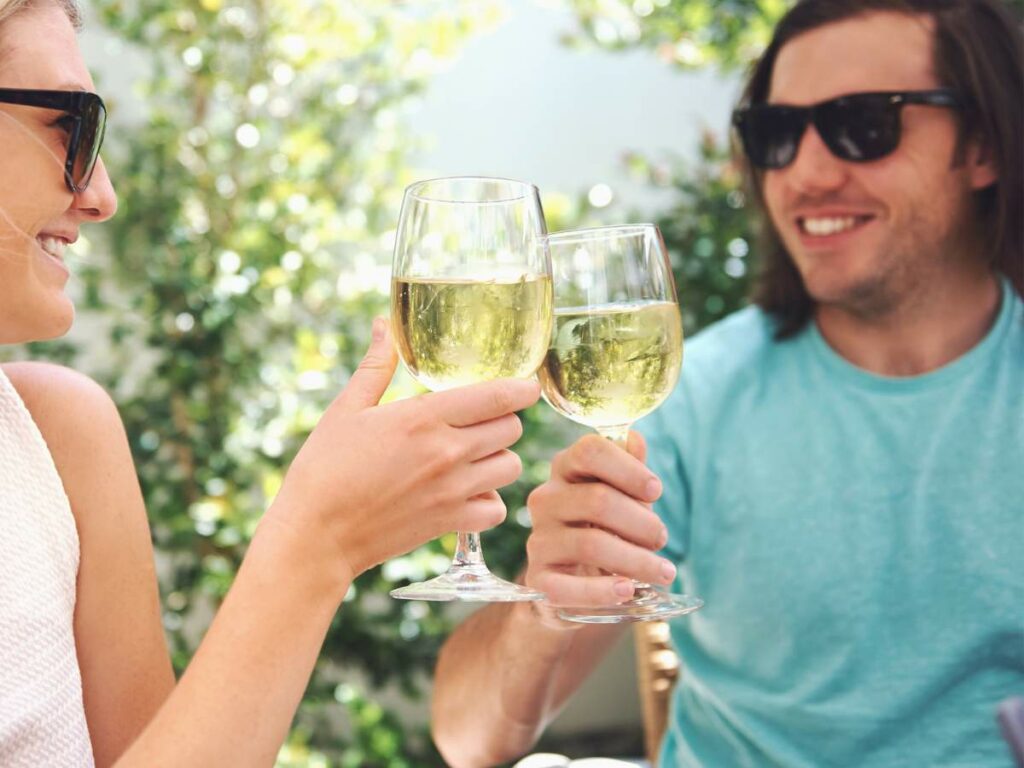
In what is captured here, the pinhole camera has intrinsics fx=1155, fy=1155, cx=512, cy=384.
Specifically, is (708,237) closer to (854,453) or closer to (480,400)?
(854,453)

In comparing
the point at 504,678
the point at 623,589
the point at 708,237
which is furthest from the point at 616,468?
the point at 708,237

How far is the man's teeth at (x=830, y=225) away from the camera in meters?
2.38

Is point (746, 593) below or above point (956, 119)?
below

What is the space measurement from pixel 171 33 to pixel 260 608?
127 inches

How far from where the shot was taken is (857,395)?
2.37 metres

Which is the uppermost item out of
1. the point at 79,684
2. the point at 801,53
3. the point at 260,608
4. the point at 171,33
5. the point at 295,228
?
the point at 171,33

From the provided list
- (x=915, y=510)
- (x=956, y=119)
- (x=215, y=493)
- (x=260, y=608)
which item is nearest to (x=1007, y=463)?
(x=915, y=510)

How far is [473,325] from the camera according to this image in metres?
1.29

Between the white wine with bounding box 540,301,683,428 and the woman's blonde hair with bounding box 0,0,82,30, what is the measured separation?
2.57 feet

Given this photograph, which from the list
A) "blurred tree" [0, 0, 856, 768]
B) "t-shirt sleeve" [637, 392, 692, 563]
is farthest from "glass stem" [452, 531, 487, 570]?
"blurred tree" [0, 0, 856, 768]

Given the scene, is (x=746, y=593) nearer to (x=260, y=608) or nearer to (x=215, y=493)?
(x=260, y=608)

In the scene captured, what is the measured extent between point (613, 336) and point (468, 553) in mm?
320

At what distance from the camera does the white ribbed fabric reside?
1.44m

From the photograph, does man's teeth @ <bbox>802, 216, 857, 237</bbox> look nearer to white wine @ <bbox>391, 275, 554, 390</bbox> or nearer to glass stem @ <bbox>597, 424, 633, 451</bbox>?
glass stem @ <bbox>597, 424, 633, 451</bbox>
